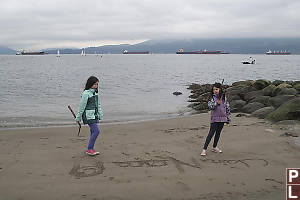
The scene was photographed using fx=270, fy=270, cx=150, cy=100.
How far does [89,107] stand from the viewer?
587cm

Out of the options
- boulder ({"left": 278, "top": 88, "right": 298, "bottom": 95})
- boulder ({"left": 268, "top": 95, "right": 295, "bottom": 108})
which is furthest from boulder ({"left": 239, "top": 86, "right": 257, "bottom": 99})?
boulder ({"left": 268, "top": 95, "right": 295, "bottom": 108})

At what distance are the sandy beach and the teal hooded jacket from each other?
0.90m

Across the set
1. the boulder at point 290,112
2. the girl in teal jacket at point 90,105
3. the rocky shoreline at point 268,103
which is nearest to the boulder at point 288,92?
the rocky shoreline at point 268,103

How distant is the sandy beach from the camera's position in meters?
4.38

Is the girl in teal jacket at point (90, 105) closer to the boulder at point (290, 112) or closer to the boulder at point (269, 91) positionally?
the boulder at point (290, 112)

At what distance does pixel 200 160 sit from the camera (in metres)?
5.83

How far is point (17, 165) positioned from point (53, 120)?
22.8ft

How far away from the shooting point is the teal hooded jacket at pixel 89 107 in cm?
574

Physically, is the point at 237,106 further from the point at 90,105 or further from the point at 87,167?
the point at 87,167

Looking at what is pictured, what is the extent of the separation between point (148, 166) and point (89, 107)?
5.89ft

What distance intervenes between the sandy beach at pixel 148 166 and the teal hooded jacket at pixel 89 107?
35.4 inches

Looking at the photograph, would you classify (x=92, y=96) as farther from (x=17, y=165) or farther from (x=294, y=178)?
(x=294, y=178)

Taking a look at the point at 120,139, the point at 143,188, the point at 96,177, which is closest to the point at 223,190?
the point at 143,188

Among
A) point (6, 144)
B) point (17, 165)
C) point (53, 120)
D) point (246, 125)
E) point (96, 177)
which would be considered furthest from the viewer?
point (53, 120)
